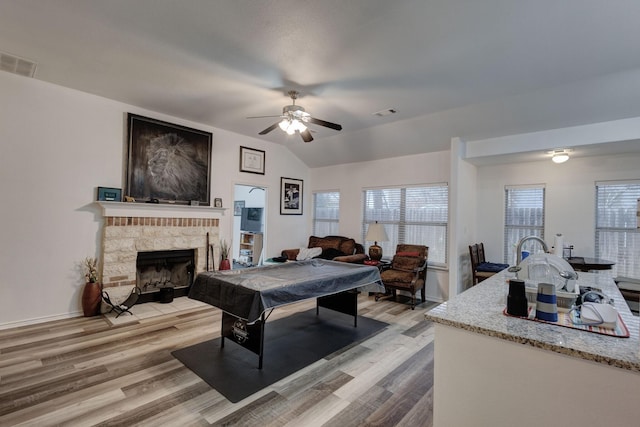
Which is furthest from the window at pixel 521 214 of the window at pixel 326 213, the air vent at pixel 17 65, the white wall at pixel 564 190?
the air vent at pixel 17 65

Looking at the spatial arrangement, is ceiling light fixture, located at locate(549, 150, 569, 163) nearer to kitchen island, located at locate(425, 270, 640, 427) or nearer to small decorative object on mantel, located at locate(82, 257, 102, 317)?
kitchen island, located at locate(425, 270, 640, 427)

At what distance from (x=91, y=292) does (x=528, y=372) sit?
4780 millimetres

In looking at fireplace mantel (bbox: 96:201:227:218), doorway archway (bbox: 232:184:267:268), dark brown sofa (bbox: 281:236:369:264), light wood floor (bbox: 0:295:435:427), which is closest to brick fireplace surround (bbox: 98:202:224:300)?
fireplace mantel (bbox: 96:201:227:218)

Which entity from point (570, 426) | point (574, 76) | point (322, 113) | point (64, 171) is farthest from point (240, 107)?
point (570, 426)

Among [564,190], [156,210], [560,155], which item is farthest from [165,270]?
[564,190]

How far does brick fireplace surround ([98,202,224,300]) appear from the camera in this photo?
4.18 m

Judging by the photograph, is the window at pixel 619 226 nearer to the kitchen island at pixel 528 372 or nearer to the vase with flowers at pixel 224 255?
the kitchen island at pixel 528 372

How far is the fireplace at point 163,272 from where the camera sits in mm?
4711

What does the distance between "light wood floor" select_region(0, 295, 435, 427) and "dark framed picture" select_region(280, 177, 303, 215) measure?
356cm

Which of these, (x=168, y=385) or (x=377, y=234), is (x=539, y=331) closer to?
(x=168, y=385)

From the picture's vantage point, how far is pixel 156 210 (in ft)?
15.2

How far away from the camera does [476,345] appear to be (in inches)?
52.4

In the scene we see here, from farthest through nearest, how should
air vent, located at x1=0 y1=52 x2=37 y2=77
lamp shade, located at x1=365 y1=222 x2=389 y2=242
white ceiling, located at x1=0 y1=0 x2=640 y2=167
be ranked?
1. lamp shade, located at x1=365 y1=222 x2=389 y2=242
2. air vent, located at x1=0 y1=52 x2=37 y2=77
3. white ceiling, located at x1=0 y1=0 x2=640 y2=167

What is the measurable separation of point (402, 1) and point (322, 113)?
2432 millimetres
